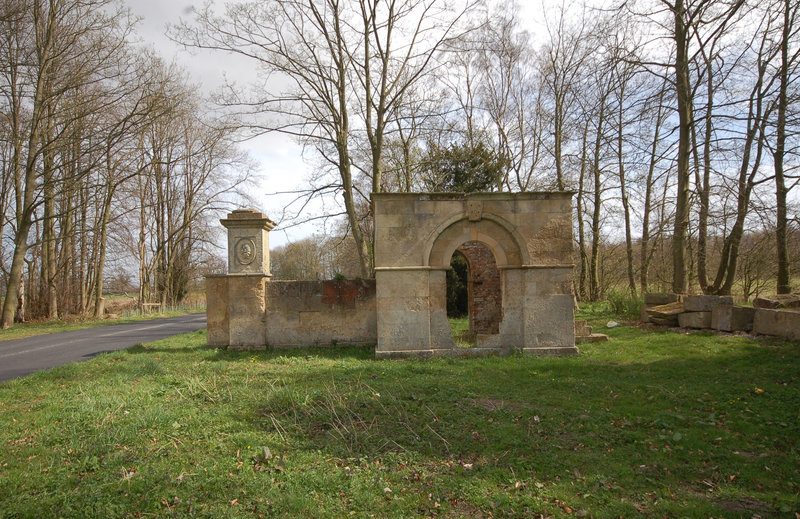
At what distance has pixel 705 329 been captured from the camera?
10.8 meters

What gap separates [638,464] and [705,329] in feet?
26.7

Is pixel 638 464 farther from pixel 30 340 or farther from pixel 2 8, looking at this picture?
pixel 2 8

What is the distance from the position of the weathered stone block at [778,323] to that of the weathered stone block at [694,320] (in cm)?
115

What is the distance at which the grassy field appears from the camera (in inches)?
145

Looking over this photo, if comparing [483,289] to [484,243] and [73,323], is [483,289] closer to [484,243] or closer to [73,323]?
[484,243]

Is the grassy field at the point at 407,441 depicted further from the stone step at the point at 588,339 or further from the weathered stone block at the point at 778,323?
the stone step at the point at 588,339

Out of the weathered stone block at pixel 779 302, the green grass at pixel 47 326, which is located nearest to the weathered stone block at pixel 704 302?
the weathered stone block at pixel 779 302

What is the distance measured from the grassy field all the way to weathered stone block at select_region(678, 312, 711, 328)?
2.90 m

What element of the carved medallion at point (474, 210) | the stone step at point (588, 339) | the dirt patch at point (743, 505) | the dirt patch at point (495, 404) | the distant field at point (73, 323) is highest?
the carved medallion at point (474, 210)

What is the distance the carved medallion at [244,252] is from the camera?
10234mm

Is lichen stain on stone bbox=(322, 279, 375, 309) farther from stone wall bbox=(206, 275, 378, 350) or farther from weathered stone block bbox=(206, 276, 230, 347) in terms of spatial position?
weathered stone block bbox=(206, 276, 230, 347)

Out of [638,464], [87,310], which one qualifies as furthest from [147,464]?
[87,310]

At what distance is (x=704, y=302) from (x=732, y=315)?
824mm

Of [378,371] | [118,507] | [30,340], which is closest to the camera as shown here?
[118,507]
